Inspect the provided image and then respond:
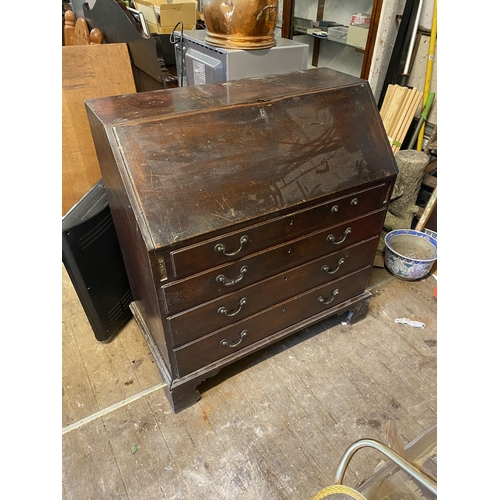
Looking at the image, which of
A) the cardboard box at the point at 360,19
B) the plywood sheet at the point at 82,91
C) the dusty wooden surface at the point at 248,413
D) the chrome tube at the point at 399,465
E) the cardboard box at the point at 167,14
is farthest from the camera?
the cardboard box at the point at 360,19

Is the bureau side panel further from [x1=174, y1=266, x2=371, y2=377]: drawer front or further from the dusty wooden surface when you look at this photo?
the dusty wooden surface

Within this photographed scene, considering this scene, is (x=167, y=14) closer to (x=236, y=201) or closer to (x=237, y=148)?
(x=237, y=148)

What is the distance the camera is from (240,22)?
1511 mm

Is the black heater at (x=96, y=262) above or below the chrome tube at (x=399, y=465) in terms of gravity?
below

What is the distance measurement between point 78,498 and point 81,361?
599 mm

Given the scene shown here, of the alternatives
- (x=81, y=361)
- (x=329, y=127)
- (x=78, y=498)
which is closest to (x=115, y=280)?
(x=81, y=361)

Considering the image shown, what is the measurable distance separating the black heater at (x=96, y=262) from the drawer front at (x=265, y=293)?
1.79ft

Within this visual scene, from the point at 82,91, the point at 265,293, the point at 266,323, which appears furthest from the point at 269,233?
the point at 82,91

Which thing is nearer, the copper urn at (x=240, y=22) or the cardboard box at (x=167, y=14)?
the copper urn at (x=240, y=22)

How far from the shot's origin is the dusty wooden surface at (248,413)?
1.35 meters

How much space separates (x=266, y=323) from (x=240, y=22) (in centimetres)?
125

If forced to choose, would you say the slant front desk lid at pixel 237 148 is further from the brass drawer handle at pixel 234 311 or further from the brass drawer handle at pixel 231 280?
the brass drawer handle at pixel 234 311

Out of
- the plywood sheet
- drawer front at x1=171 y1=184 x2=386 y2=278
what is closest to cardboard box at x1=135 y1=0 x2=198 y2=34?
the plywood sheet

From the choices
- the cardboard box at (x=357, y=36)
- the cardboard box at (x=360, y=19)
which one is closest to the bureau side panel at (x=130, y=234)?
the cardboard box at (x=357, y=36)
